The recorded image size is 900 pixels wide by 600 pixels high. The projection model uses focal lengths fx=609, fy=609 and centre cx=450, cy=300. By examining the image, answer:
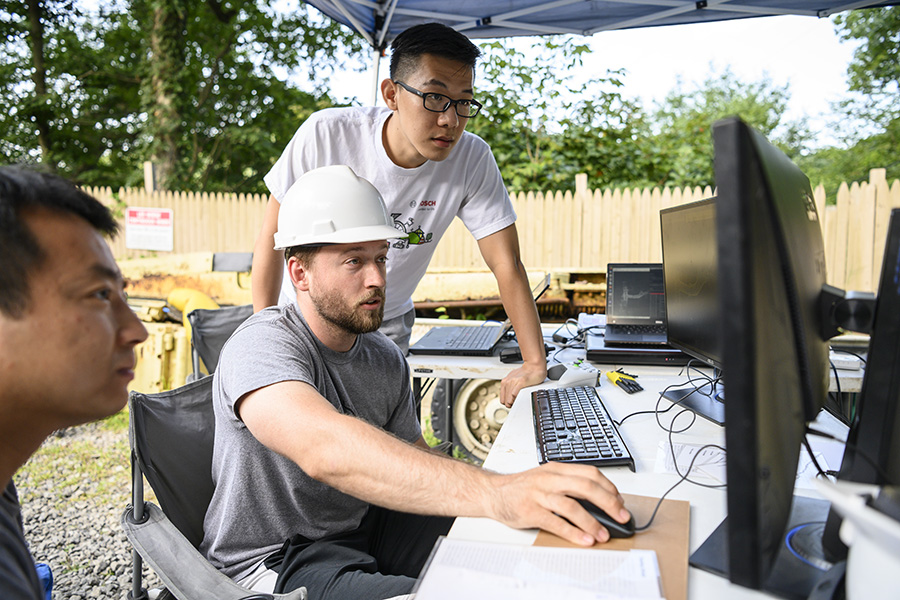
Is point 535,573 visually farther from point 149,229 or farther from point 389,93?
point 149,229

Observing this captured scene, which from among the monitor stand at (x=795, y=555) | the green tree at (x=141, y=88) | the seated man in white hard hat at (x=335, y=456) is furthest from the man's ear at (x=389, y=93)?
the green tree at (x=141, y=88)

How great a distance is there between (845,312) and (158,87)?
11.1m

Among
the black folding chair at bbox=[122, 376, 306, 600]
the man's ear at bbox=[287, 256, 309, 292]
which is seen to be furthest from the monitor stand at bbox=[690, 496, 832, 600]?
the man's ear at bbox=[287, 256, 309, 292]

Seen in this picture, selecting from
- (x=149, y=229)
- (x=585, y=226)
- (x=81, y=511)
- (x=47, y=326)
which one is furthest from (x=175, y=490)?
(x=149, y=229)

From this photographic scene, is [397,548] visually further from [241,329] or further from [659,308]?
[659,308]

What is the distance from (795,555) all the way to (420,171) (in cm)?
200

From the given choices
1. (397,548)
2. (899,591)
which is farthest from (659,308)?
(899,591)

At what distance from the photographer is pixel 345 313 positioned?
171 cm

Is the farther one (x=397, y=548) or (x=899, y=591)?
(x=397, y=548)

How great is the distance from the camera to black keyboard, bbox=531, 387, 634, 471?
1.43 metres

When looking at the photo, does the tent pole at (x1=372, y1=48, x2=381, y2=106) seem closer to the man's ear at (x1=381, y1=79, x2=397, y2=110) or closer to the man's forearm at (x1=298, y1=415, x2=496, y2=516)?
the man's ear at (x1=381, y1=79, x2=397, y2=110)

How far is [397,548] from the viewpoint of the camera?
1798 mm

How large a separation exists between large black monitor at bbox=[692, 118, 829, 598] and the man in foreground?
2.74 ft

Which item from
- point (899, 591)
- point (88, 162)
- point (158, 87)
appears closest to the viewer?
point (899, 591)
